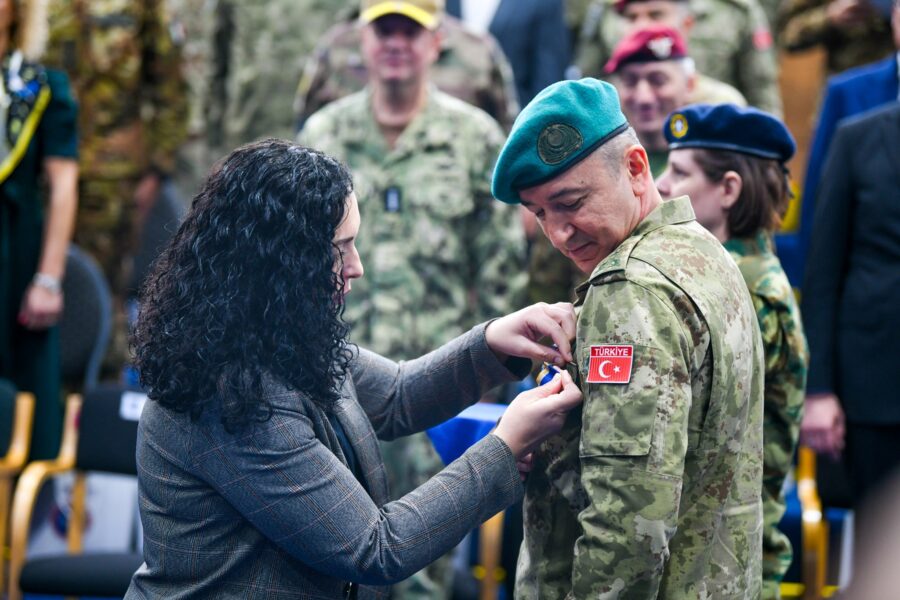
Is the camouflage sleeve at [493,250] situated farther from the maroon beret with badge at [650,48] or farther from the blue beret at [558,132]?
the blue beret at [558,132]

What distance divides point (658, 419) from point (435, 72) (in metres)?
3.71

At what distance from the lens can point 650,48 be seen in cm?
425

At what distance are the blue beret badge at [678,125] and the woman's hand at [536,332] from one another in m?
0.74

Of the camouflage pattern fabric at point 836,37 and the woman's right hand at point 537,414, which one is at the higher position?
the camouflage pattern fabric at point 836,37

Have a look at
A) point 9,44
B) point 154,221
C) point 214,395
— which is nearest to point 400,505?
point 214,395

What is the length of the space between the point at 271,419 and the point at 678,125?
130 cm

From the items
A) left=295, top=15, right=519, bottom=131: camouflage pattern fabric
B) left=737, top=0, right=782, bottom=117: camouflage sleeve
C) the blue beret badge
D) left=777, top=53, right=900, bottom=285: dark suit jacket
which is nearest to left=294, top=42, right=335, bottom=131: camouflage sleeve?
left=295, top=15, right=519, bottom=131: camouflage pattern fabric

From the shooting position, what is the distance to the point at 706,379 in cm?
216

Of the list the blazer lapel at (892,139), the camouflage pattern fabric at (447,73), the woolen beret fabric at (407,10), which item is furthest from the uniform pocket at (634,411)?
the camouflage pattern fabric at (447,73)

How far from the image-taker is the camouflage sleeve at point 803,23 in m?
5.67

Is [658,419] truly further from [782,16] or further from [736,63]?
[782,16]

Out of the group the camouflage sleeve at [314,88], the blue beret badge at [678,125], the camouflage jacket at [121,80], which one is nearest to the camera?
the blue beret badge at [678,125]

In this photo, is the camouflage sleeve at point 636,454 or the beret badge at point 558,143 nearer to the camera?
the camouflage sleeve at point 636,454

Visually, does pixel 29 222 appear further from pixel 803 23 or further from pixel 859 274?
pixel 803 23
